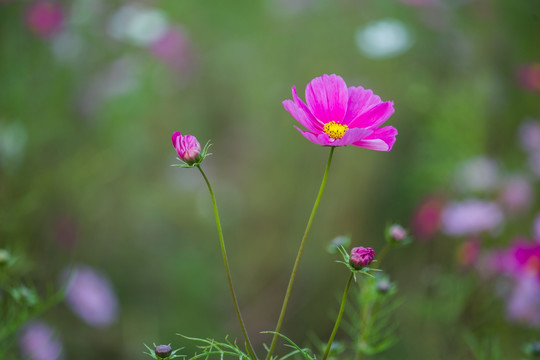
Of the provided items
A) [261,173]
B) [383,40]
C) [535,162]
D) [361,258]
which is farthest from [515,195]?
[361,258]

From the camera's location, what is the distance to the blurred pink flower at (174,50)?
131 centimetres

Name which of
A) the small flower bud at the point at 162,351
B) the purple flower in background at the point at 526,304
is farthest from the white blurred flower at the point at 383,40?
the small flower bud at the point at 162,351

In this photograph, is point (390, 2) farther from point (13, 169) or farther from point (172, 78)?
point (13, 169)

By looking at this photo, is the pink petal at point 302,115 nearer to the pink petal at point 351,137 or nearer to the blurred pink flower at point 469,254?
the pink petal at point 351,137

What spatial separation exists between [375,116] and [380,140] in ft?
0.09

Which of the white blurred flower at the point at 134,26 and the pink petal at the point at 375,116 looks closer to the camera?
the pink petal at the point at 375,116

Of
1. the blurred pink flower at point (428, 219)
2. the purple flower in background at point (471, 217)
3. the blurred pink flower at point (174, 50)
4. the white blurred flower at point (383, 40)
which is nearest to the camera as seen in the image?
the purple flower in background at point (471, 217)

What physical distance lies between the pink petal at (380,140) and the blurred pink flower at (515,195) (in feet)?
2.50

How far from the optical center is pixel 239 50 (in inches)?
60.5

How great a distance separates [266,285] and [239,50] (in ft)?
2.44

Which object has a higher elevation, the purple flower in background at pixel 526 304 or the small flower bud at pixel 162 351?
the small flower bud at pixel 162 351

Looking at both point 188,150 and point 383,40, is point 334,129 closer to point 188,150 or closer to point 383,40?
point 188,150

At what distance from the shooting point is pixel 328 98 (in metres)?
0.36

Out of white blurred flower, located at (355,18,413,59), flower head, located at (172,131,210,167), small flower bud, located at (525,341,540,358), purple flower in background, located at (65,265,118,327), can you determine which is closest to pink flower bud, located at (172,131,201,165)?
flower head, located at (172,131,210,167)
